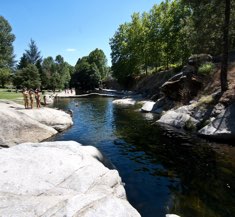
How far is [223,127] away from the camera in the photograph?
65.3 feet

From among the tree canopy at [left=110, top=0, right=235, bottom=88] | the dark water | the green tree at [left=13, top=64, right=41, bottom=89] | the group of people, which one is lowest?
the dark water

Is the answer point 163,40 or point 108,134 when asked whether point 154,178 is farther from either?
point 163,40

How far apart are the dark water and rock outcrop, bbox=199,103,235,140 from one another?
3.48 feet

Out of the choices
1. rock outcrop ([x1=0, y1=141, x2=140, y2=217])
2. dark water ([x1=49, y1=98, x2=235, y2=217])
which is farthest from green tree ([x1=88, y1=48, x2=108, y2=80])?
rock outcrop ([x1=0, y1=141, x2=140, y2=217])

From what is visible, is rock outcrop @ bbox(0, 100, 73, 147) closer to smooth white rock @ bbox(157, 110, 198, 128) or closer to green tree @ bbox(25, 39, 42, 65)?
smooth white rock @ bbox(157, 110, 198, 128)

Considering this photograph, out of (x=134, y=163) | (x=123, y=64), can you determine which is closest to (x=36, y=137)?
(x=134, y=163)

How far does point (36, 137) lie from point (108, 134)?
255 inches

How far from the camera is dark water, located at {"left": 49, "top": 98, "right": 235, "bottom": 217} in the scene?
35.0ft

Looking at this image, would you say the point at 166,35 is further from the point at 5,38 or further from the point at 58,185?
the point at 58,185

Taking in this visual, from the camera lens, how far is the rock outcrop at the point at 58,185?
695 cm

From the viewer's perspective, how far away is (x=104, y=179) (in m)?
10.2

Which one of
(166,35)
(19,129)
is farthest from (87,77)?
(19,129)

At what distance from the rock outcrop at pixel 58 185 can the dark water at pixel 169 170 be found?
2168 millimetres

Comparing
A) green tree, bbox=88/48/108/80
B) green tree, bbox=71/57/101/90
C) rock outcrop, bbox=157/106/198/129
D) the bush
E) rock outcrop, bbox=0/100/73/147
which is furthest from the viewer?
green tree, bbox=88/48/108/80
